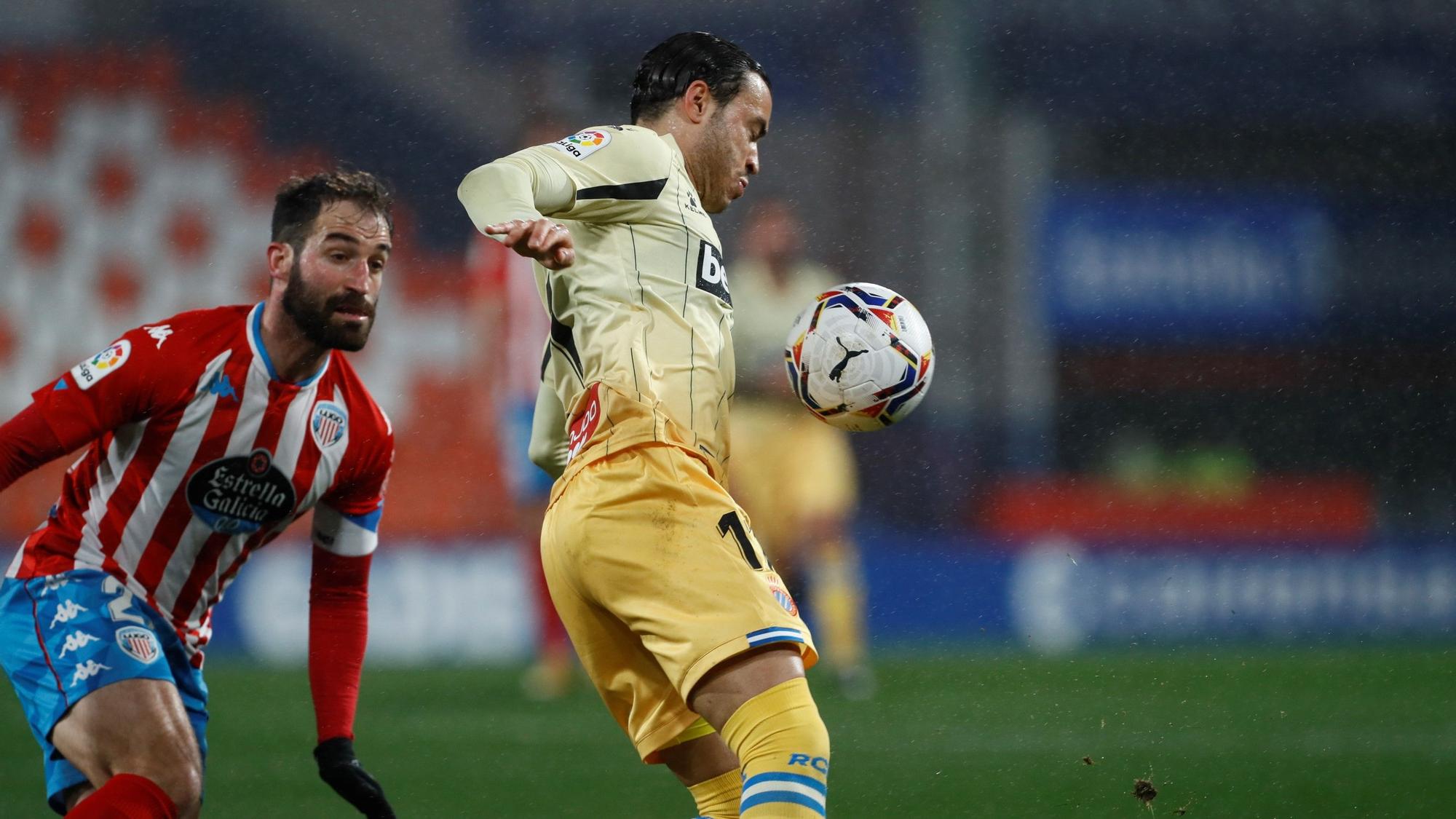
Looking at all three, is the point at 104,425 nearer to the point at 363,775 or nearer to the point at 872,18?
the point at 363,775

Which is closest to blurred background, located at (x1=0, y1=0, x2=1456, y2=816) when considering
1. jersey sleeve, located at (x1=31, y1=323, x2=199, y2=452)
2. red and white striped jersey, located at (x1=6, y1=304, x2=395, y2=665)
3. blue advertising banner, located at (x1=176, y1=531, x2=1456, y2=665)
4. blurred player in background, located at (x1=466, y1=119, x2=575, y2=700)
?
blue advertising banner, located at (x1=176, y1=531, x2=1456, y2=665)

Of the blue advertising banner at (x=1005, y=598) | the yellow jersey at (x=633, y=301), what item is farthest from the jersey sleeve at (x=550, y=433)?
the blue advertising banner at (x=1005, y=598)

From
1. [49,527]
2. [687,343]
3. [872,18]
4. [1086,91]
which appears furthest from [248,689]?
[1086,91]

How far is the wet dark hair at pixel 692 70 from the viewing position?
3.14 metres

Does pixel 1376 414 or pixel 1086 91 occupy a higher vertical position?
pixel 1086 91

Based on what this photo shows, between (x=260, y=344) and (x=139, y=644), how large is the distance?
2.25ft

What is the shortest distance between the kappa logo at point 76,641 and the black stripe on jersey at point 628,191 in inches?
51.0

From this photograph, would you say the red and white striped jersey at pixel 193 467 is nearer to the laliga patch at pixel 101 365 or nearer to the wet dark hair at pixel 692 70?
the laliga patch at pixel 101 365

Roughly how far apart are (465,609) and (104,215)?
17.8 ft

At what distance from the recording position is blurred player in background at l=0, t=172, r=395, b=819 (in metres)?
3.04

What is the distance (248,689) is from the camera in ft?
24.1

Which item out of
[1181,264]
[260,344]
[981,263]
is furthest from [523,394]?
[1181,264]

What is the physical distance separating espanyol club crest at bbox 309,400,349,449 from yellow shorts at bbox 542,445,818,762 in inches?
27.6

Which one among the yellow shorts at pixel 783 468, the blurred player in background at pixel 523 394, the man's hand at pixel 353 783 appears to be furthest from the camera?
the yellow shorts at pixel 783 468
